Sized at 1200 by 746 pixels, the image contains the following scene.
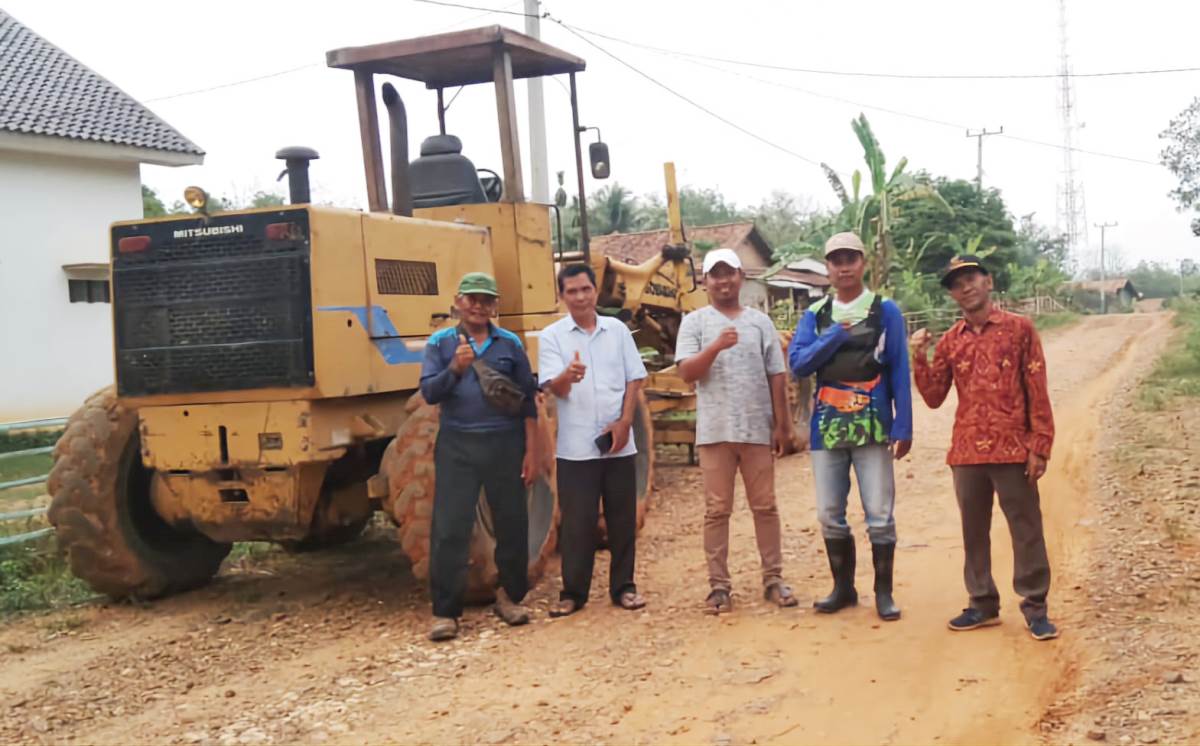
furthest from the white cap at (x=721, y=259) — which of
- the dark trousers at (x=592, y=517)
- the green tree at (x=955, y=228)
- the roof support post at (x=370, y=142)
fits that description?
the green tree at (x=955, y=228)

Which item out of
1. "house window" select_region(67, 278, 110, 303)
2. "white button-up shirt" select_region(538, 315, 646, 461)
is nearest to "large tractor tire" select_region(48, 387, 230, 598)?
"white button-up shirt" select_region(538, 315, 646, 461)

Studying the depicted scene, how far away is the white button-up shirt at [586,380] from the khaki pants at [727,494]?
50 cm

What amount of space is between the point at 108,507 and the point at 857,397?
4088 millimetres

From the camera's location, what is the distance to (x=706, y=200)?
190 ft

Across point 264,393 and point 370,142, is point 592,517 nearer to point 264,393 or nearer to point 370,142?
point 264,393

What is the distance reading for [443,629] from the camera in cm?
553

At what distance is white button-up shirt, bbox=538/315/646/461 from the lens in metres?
5.81

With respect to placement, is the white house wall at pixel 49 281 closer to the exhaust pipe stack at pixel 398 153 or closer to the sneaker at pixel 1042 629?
the exhaust pipe stack at pixel 398 153

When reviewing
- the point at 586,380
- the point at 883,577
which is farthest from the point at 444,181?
the point at 883,577

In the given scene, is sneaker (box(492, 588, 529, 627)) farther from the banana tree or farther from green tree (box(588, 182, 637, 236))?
green tree (box(588, 182, 637, 236))

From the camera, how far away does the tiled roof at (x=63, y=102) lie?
15250 millimetres

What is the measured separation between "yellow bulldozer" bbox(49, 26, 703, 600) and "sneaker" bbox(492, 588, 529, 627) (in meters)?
0.14

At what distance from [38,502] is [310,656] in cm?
578

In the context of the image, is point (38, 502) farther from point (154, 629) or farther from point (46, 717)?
point (46, 717)
